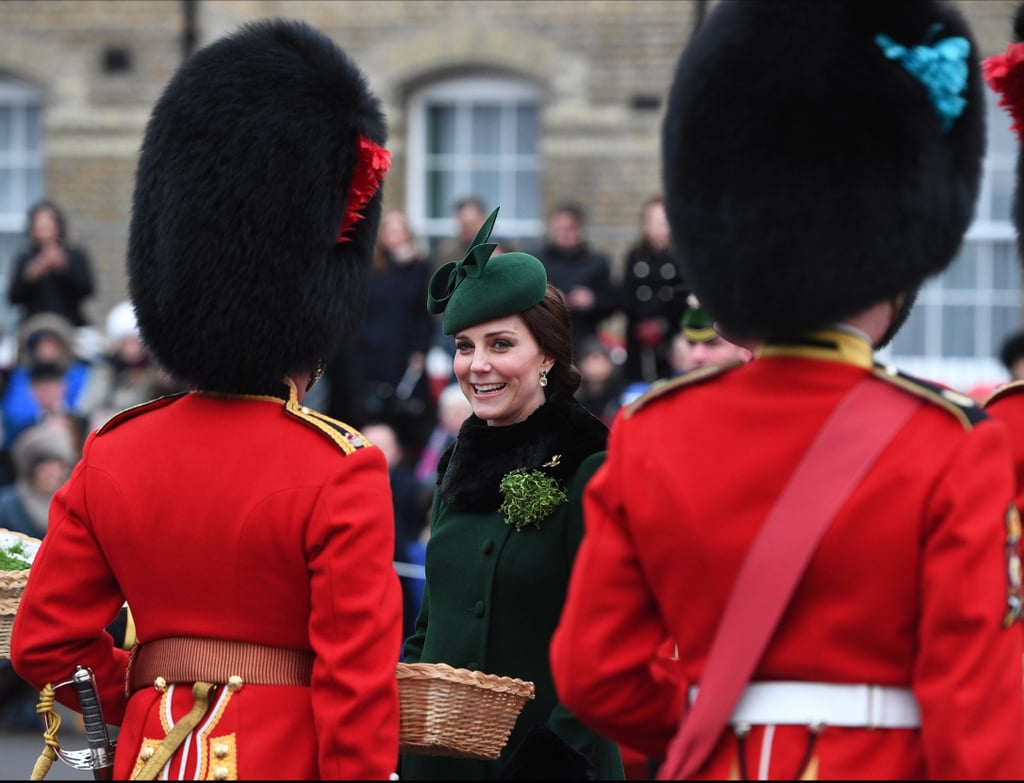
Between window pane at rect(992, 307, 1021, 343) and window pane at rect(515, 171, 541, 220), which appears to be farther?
window pane at rect(515, 171, 541, 220)

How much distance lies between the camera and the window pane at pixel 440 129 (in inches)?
520

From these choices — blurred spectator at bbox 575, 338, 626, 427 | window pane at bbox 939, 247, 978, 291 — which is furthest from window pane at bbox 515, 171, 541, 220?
blurred spectator at bbox 575, 338, 626, 427

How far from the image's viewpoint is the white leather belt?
8.52ft

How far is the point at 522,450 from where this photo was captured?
3994mm

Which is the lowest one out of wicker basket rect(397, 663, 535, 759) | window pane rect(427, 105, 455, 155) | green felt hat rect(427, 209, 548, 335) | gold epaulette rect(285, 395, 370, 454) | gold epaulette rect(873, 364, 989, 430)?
wicker basket rect(397, 663, 535, 759)

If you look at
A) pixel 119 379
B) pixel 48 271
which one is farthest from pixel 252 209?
pixel 48 271

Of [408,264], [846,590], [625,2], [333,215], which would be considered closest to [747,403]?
[846,590]

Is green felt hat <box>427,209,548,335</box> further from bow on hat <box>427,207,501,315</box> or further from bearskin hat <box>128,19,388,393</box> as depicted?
bearskin hat <box>128,19,388,393</box>

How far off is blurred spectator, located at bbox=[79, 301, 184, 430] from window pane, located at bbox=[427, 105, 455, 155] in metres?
3.69

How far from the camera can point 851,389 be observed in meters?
2.68

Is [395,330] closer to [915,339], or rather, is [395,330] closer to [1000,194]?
[915,339]

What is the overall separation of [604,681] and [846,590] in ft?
1.48

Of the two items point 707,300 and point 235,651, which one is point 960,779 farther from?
point 235,651

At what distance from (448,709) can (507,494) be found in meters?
0.66
